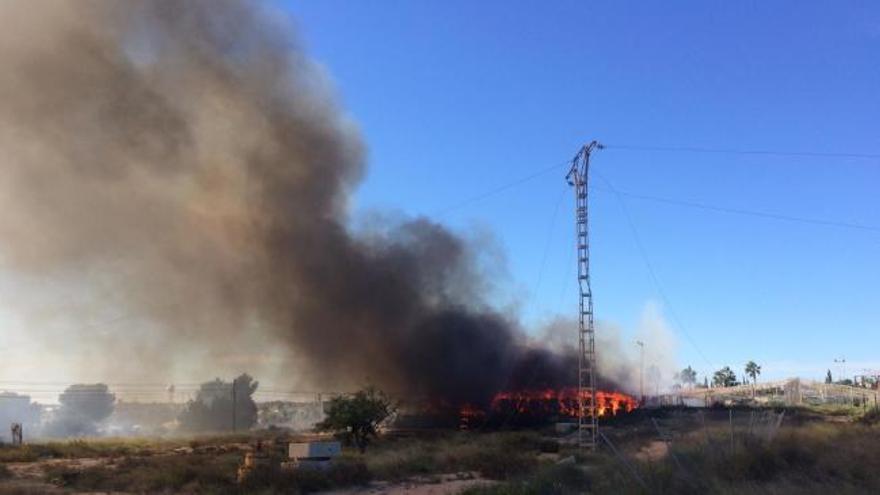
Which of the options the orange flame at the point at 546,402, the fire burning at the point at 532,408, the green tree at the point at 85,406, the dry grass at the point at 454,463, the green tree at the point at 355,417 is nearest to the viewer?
the dry grass at the point at 454,463

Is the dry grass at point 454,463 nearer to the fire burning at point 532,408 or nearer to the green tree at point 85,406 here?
the fire burning at point 532,408

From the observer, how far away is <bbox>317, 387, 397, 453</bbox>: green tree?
40656 millimetres

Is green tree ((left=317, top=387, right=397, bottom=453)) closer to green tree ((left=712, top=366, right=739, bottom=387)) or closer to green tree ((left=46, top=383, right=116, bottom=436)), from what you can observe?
green tree ((left=46, top=383, right=116, bottom=436))

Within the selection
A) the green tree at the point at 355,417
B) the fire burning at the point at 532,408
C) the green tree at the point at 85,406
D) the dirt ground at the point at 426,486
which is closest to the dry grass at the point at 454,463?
the dirt ground at the point at 426,486

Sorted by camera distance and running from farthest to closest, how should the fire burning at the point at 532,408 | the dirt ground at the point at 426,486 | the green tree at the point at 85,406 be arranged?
the green tree at the point at 85,406, the fire burning at the point at 532,408, the dirt ground at the point at 426,486

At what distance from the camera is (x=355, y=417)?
133 feet

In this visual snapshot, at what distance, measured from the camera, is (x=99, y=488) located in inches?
975

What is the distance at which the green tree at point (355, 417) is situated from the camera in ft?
133

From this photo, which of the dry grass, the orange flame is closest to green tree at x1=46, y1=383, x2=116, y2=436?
the orange flame

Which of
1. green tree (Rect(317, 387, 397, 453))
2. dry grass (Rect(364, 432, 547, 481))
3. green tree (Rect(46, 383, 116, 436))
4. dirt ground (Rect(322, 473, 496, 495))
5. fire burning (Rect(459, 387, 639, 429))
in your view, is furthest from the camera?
green tree (Rect(46, 383, 116, 436))

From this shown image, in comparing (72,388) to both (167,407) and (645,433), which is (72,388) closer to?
(167,407)

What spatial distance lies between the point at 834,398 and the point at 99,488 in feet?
349

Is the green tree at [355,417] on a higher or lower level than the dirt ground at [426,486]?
higher

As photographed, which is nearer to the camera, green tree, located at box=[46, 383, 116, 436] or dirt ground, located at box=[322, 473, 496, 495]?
dirt ground, located at box=[322, 473, 496, 495]
